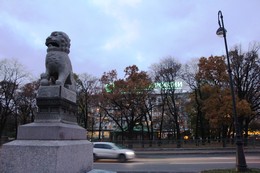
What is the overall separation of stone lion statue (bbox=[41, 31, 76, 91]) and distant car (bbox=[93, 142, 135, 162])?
16.4 metres

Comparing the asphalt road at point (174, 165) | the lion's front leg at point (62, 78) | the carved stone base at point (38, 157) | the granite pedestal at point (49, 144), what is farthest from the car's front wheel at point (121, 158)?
the carved stone base at point (38, 157)

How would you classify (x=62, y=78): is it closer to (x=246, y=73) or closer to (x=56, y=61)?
(x=56, y=61)

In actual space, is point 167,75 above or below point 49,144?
above

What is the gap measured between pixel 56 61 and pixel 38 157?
2342 mm

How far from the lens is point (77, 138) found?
6766mm

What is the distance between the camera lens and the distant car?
22.1m

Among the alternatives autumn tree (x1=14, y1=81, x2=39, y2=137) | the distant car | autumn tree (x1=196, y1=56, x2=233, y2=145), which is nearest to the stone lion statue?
the distant car

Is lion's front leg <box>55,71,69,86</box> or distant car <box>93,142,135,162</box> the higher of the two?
lion's front leg <box>55,71,69,86</box>

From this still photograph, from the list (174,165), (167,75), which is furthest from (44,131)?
(167,75)

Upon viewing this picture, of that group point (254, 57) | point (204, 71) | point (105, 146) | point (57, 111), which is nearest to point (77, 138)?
point (57, 111)

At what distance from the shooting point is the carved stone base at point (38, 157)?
5277 mm

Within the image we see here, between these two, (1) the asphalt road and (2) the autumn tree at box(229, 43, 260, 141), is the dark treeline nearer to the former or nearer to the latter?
(2) the autumn tree at box(229, 43, 260, 141)

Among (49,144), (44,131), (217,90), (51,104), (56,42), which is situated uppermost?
(217,90)

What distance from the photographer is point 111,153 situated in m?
22.6
